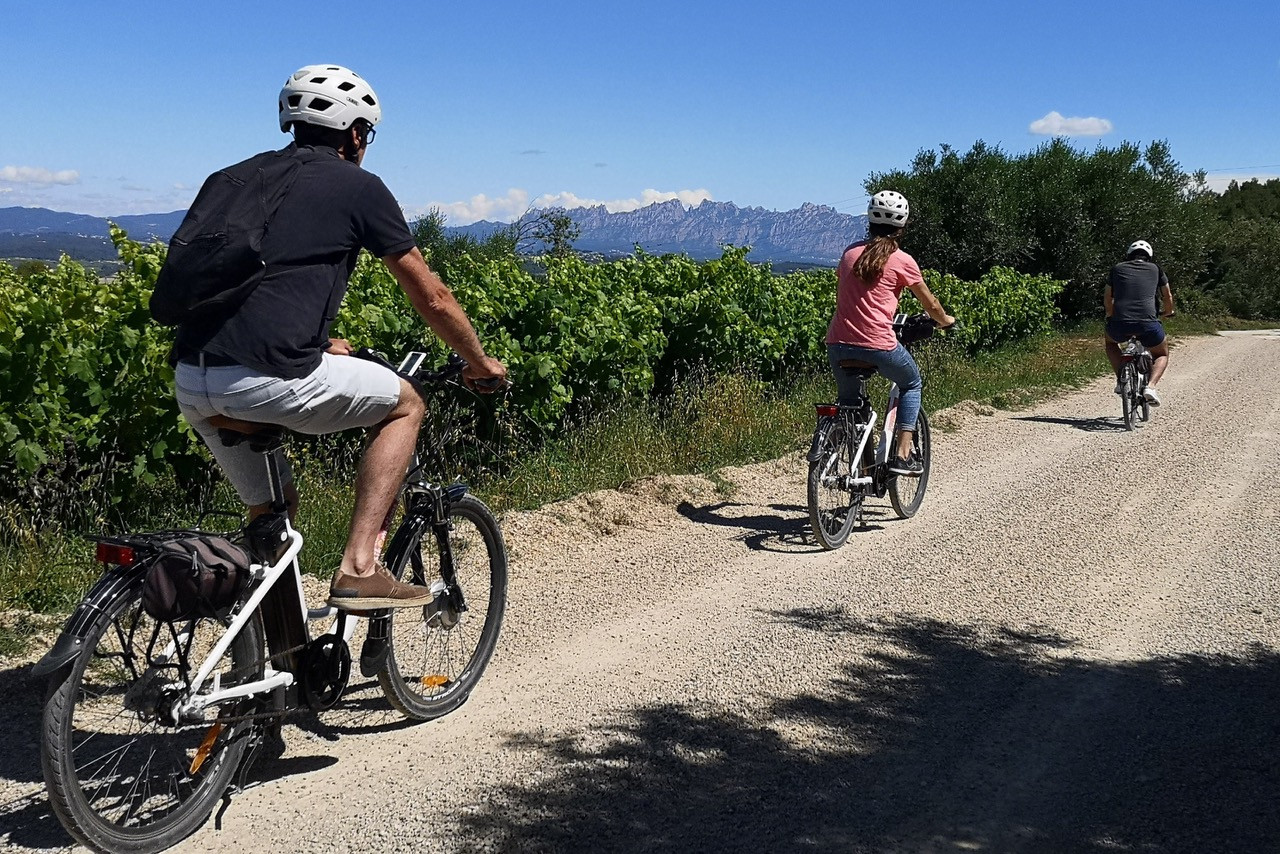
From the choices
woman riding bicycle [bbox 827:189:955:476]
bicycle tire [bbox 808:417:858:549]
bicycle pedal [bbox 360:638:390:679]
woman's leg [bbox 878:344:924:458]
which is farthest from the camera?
woman's leg [bbox 878:344:924:458]

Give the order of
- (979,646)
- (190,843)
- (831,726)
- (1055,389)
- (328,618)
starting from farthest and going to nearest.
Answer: (1055,389)
(979,646)
(831,726)
(328,618)
(190,843)

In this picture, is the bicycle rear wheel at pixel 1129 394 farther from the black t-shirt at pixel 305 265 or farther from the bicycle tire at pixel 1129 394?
the black t-shirt at pixel 305 265

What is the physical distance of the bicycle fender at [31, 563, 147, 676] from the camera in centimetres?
304

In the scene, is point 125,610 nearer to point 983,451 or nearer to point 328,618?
point 328,618

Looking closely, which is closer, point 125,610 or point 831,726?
point 125,610

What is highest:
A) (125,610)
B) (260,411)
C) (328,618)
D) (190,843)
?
(260,411)

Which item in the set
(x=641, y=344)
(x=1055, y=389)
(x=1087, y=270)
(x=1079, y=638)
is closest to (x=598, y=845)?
(x=1079, y=638)

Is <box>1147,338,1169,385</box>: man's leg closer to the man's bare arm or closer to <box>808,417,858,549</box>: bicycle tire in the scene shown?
<box>808,417,858,549</box>: bicycle tire

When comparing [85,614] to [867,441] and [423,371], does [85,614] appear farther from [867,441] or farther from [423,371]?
[867,441]

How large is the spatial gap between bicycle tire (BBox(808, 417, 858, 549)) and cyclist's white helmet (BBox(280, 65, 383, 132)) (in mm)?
4338

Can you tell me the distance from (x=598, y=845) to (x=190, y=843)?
126cm

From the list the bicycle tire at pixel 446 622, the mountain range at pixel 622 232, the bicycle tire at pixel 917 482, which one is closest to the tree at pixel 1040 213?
the mountain range at pixel 622 232

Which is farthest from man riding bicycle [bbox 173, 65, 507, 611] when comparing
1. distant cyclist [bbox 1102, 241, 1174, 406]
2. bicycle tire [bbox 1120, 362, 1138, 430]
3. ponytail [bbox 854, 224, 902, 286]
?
distant cyclist [bbox 1102, 241, 1174, 406]

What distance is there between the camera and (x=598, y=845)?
351 centimetres
